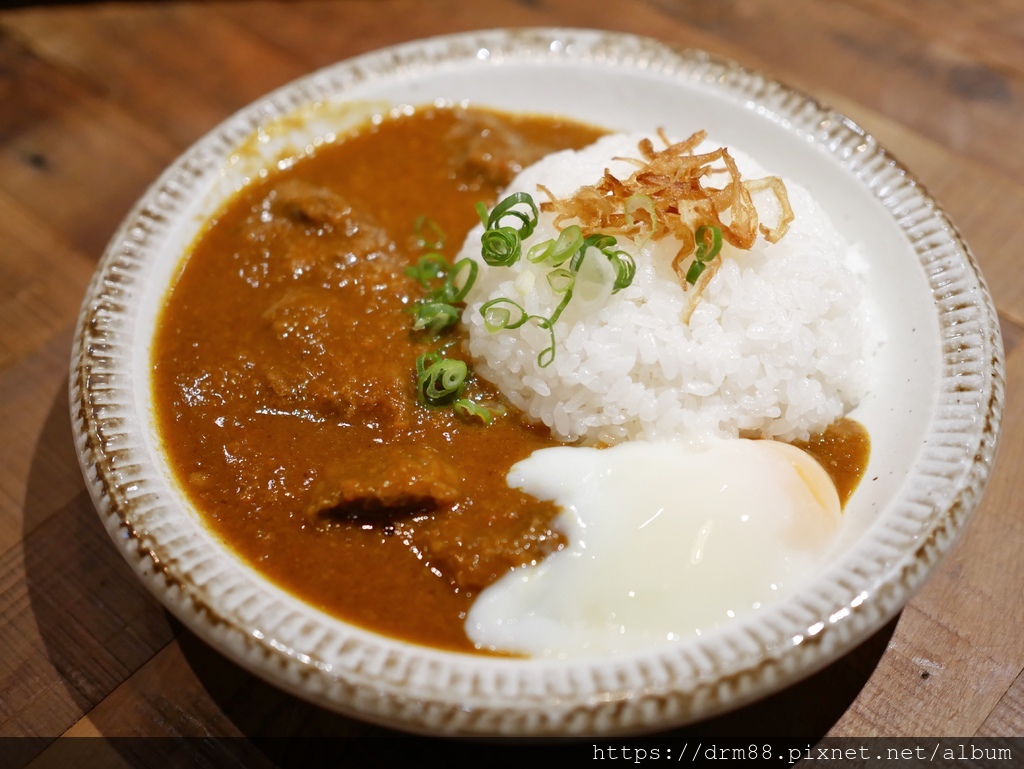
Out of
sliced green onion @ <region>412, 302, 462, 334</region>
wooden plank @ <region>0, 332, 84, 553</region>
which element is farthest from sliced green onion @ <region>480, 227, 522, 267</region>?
wooden plank @ <region>0, 332, 84, 553</region>

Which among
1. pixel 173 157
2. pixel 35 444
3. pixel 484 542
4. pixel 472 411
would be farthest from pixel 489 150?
pixel 35 444

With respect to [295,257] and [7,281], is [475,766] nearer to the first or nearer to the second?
[295,257]

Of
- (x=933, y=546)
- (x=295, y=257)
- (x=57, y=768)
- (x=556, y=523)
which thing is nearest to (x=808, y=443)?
(x=933, y=546)

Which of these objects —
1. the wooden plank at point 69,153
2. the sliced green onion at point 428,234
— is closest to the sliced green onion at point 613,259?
the sliced green onion at point 428,234

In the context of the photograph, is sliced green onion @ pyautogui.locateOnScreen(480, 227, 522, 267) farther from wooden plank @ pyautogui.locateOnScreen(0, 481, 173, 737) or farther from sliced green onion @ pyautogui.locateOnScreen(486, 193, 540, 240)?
wooden plank @ pyautogui.locateOnScreen(0, 481, 173, 737)

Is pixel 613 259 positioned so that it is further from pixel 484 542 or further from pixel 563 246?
pixel 484 542
